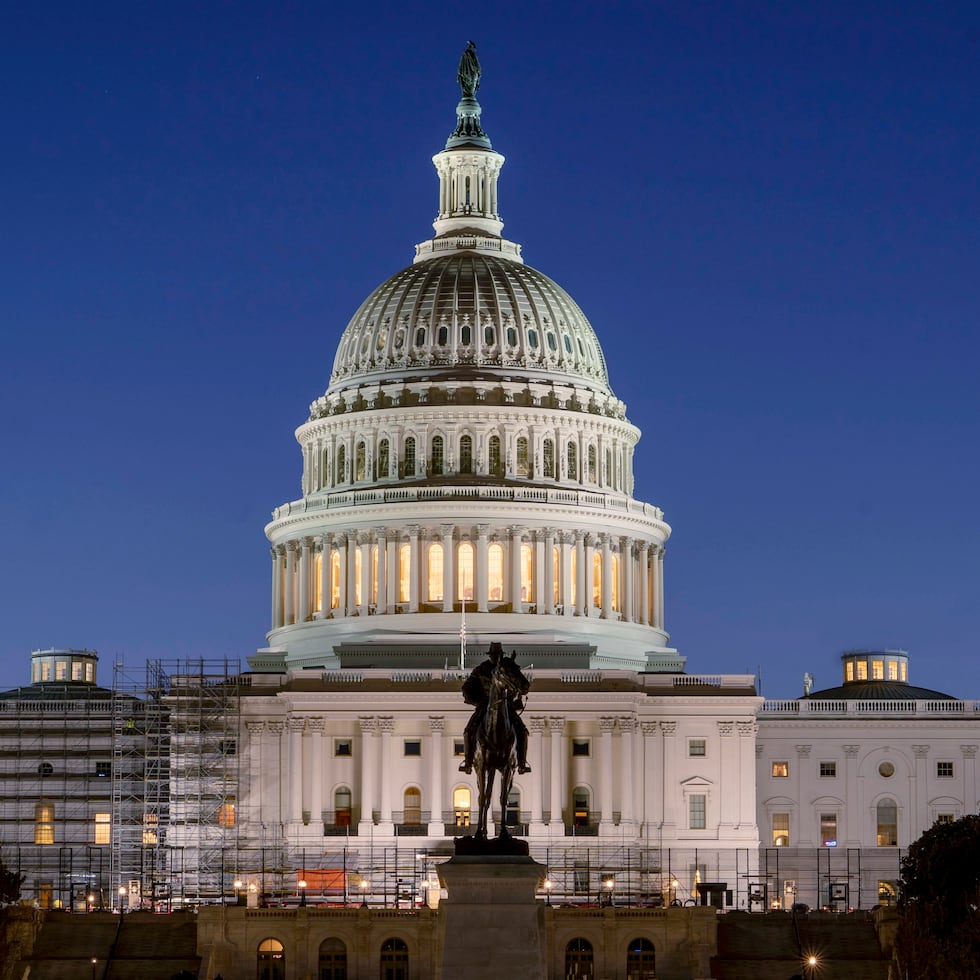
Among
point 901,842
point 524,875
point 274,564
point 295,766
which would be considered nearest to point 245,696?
point 295,766

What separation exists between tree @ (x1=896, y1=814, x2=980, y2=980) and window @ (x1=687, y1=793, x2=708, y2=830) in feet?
131

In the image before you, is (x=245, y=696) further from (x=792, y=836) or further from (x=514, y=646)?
(x=792, y=836)

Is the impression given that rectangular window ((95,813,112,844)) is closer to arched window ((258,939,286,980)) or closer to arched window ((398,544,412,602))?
arched window ((398,544,412,602))

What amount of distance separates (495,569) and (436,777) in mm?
22670

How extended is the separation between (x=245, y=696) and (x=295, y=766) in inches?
205

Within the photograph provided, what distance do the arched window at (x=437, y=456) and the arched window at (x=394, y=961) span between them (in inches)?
2433

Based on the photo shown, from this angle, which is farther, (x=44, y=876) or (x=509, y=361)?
(x=509, y=361)

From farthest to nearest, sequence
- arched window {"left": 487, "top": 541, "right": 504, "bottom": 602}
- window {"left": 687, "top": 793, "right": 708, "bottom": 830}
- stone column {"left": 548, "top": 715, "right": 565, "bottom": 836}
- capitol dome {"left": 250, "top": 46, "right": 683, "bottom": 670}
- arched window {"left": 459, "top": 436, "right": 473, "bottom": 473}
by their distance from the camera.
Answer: arched window {"left": 459, "top": 436, "right": 473, "bottom": 473} < arched window {"left": 487, "top": 541, "right": 504, "bottom": 602} < capitol dome {"left": 250, "top": 46, "right": 683, "bottom": 670} < window {"left": 687, "top": 793, "right": 708, "bottom": 830} < stone column {"left": 548, "top": 715, "right": 565, "bottom": 836}

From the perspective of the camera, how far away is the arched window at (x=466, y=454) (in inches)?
7156

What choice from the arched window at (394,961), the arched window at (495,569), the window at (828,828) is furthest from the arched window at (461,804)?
the arched window at (394,961)

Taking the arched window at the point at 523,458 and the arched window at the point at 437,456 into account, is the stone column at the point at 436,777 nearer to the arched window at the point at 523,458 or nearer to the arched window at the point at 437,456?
the arched window at the point at 437,456

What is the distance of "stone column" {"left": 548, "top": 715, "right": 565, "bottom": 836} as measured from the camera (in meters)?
158

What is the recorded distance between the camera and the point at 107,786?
168625 millimetres

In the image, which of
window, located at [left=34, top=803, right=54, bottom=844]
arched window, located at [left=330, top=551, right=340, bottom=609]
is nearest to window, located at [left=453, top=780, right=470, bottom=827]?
arched window, located at [left=330, top=551, right=340, bottom=609]
